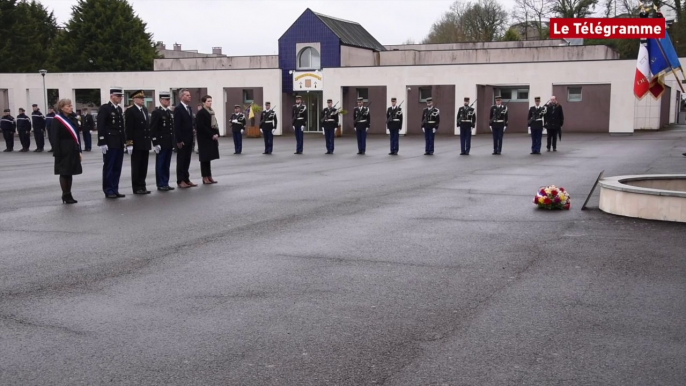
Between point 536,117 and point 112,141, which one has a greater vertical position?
point 536,117

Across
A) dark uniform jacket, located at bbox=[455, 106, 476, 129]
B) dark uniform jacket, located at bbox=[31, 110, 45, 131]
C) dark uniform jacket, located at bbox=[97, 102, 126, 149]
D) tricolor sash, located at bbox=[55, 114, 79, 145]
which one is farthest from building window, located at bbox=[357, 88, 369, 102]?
tricolor sash, located at bbox=[55, 114, 79, 145]

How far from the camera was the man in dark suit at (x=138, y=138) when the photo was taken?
14.5 m

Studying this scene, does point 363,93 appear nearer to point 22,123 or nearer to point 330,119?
point 330,119

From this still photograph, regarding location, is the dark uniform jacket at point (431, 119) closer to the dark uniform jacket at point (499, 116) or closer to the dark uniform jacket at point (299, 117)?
the dark uniform jacket at point (499, 116)

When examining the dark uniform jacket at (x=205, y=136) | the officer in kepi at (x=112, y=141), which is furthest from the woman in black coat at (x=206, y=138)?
the officer in kepi at (x=112, y=141)

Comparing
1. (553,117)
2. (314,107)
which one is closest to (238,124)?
(553,117)

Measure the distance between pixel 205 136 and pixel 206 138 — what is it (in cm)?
5

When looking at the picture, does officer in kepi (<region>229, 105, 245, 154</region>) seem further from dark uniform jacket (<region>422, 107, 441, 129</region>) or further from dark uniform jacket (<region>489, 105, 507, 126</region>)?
dark uniform jacket (<region>489, 105, 507, 126</region>)

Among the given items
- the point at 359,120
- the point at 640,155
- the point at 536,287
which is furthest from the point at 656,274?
the point at 359,120

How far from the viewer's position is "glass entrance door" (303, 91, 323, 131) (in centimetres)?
4966

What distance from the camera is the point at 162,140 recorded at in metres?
15.3

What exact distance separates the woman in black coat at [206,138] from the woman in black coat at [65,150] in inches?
133

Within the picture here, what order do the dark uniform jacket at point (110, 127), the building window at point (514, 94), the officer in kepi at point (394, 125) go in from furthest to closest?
the building window at point (514, 94), the officer in kepi at point (394, 125), the dark uniform jacket at point (110, 127)

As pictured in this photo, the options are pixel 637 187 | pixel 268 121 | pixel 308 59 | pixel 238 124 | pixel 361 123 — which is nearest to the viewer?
pixel 637 187
